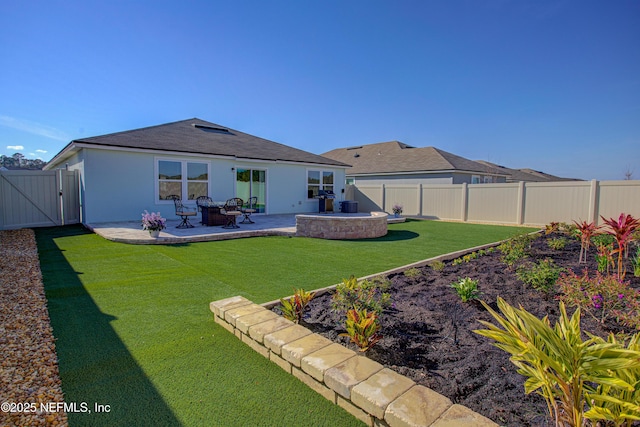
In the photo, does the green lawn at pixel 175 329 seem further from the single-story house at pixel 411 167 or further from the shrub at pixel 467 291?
the single-story house at pixel 411 167

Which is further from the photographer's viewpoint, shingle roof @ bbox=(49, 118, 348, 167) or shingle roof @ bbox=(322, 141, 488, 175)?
shingle roof @ bbox=(322, 141, 488, 175)

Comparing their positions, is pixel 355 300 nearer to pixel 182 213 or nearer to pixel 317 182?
pixel 182 213

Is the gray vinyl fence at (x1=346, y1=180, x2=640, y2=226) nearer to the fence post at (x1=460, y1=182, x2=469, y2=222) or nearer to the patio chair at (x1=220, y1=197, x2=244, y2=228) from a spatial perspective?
the fence post at (x1=460, y1=182, x2=469, y2=222)

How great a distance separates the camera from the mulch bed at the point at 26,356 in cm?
202

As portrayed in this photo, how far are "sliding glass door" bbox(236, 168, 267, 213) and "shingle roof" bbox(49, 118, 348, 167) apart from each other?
0.80 metres

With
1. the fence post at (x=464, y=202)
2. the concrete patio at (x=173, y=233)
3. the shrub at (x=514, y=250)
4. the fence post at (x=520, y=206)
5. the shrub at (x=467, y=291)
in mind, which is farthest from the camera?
the fence post at (x=464, y=202)

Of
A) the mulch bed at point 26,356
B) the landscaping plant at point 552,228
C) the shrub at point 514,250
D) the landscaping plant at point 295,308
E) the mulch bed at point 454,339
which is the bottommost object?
the mulch bed at point 26,356

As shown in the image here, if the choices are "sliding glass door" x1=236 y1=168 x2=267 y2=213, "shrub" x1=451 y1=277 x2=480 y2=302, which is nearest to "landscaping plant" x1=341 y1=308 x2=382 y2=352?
"shrub" x1=451 y1=277 x2=480 y2=302

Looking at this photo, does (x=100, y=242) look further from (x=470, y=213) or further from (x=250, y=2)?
(x=470, y=213)

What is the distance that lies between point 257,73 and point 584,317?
13.2 m

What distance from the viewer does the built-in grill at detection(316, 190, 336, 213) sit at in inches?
631

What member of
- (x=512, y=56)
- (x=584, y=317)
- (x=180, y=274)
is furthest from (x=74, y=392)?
(x=512, y=56)

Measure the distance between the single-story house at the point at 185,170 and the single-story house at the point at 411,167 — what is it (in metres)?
6.27

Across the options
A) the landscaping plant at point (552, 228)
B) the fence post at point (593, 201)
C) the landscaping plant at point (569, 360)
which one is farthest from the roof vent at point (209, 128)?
the landscaping plant at point (569, 360)
